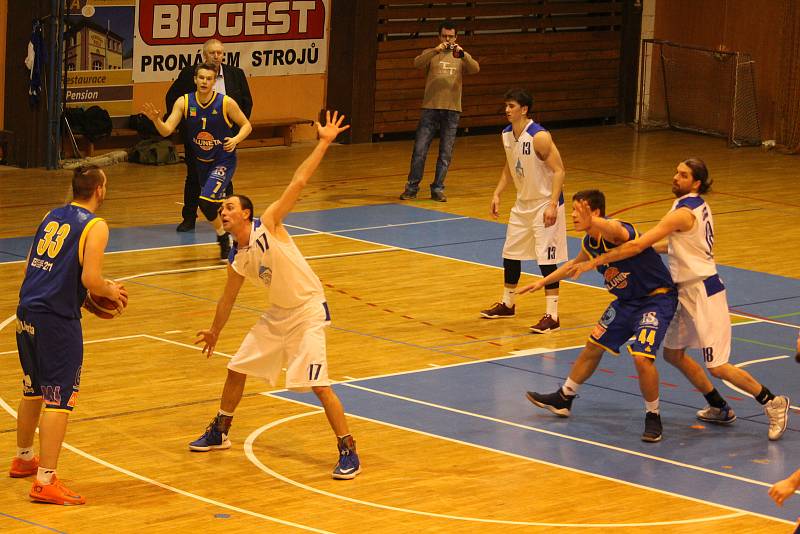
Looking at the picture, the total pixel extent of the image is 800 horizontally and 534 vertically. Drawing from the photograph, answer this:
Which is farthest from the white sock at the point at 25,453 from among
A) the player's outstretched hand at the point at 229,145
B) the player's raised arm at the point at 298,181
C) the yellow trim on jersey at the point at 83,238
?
the player's outstretched hand at the point at 229,145

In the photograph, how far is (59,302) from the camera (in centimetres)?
803

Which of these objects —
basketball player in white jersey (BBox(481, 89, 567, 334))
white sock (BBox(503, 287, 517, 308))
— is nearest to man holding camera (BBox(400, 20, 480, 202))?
basketball player in white jersey (BBox(481, 89, 567, 334))

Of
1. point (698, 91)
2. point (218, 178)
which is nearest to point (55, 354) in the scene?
point (218, 178)

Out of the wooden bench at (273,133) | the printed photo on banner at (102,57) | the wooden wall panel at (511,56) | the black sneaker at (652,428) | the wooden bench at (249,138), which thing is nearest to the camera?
the black sneaker at (652,428)

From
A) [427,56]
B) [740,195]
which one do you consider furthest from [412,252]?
[740,195]

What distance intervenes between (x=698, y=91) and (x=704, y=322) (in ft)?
57.2

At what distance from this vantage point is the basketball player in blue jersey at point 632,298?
31.3 feet

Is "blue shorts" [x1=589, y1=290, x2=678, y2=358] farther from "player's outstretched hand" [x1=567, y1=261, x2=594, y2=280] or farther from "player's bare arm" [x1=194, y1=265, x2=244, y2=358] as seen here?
"player's bare arm" [x1=194, y1=265, x2=244, y2=358]

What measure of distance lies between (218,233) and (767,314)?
18.1 feet

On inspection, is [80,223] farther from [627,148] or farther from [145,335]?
[627,148]

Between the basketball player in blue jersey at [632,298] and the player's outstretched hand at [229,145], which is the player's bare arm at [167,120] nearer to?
the player's outstretched hand at [229,145]

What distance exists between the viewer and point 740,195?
2016cm

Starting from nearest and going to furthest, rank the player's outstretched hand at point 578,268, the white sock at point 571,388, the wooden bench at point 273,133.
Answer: the player's outstretched hand at point 578,268
the white sock at point 571,388
the wooden bench at point 273,133

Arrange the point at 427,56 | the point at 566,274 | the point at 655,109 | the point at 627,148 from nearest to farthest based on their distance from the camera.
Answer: the point at 566,274 → the point at 427,56 → the point at 627,148 → the point at 655,109
